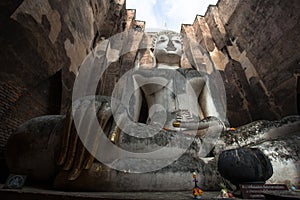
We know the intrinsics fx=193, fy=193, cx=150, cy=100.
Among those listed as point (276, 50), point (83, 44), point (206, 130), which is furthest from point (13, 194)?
point (276, 50)

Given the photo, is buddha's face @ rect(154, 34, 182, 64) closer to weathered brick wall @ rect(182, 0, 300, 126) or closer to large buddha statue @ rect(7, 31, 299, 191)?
large buddha statue @ rect(7, 31, 299, 191)

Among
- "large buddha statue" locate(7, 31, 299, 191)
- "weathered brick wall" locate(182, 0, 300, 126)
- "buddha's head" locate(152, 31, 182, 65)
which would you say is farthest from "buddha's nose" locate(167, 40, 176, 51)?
"weathered brick wall" locate(182, 0, 300, 126)

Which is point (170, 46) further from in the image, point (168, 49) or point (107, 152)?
point (107, 152)

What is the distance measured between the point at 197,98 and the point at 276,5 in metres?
3.95

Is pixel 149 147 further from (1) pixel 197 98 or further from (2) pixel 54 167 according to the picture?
(1) pixel 197 98

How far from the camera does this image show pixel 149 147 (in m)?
Answer: 1.57

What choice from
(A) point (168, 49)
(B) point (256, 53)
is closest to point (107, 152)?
(A) point (168, 49)

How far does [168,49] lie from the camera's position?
3541mm

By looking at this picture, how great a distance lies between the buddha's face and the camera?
3541mm

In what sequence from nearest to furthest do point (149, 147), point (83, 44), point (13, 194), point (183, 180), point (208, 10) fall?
point (13, 194) → point (183, 180) → point (149, 147) → point (83, 44) → point (208, 10)

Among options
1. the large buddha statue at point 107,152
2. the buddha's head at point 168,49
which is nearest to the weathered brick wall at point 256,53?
the buddha's head at point 168,49

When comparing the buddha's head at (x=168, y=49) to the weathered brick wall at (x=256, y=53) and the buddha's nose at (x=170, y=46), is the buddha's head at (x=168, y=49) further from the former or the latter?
the weathered brick wall at (x=256, y=53)

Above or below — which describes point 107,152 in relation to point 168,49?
below

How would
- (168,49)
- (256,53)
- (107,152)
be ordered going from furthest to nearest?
1. (256,53)
2. (168,49)
3. (107,152)
